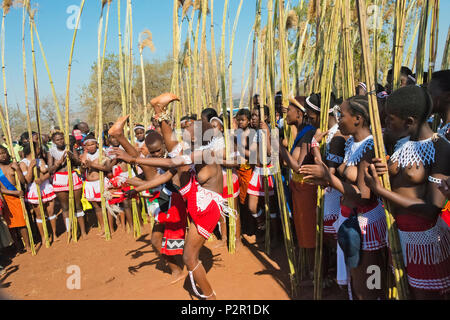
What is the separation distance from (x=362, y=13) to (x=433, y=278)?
164cm

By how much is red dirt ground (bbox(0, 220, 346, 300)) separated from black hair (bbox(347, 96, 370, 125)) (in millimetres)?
1868

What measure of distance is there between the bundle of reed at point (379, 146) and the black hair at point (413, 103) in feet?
0.40

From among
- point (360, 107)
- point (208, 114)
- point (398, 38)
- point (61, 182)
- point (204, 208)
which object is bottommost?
point (61, 182)

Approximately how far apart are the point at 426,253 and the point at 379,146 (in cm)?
71

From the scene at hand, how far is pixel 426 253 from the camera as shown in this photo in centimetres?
203

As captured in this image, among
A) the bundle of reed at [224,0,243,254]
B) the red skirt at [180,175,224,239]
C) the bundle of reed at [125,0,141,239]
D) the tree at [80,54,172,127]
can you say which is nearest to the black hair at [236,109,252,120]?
the bundle of reed at [224,0,243,254]

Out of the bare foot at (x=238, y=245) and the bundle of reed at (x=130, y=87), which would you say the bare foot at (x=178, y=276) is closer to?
the bare foot at (x=238, y=245)

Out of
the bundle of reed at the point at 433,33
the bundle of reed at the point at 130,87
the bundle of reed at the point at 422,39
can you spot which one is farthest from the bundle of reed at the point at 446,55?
the bundle of reed at the point at 130,87

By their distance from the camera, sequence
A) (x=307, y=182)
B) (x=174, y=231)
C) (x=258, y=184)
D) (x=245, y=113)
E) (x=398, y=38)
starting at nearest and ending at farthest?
1. (x=398, y=38)
2. (x=307, y=182)
3. (x=174, y=231)
4. (x=258, y=184)
5. (x=245, y=113)

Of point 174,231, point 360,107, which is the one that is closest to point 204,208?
point 174,231

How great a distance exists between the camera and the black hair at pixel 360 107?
7.72ft

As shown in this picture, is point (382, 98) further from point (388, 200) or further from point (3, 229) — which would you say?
point (3, 229)

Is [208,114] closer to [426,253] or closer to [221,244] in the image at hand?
[221,244]
